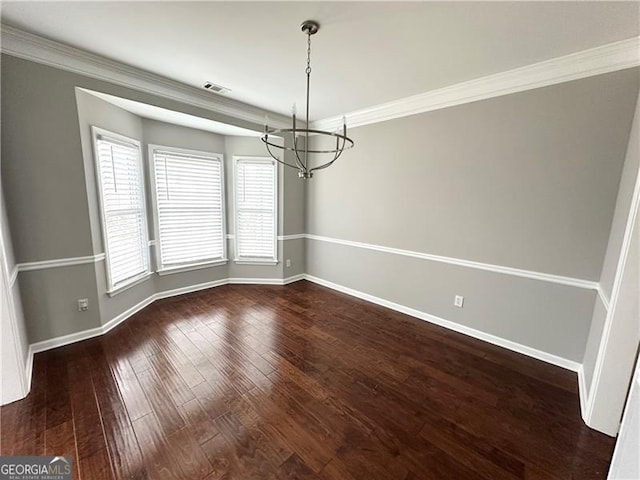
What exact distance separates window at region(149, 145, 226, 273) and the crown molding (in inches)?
31.4

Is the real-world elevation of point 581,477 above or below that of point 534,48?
below

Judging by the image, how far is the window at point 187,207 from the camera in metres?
3.56

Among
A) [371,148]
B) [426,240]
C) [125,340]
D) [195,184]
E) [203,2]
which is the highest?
[203,2]

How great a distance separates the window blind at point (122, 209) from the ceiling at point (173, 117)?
39 centimetres

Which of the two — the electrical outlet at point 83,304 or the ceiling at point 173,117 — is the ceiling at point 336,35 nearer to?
the ceiling at point 173,117

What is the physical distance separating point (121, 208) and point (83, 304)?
1110mm

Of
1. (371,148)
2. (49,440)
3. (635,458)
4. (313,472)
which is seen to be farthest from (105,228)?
(635,458)

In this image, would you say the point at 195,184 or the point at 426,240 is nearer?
the point at 426,240

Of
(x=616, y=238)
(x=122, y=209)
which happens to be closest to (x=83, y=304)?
(x=122, y=209)

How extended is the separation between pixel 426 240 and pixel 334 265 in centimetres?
161

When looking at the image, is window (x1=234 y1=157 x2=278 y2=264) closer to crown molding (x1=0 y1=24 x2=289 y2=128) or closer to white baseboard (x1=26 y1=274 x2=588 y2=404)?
white baseboard (x1=26 y1=274 x2=588 y2=404)

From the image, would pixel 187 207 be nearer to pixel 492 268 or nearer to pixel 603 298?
pixel 492 268

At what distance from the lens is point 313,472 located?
4.69 ft

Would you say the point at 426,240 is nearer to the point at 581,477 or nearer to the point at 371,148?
the point at 371,148
